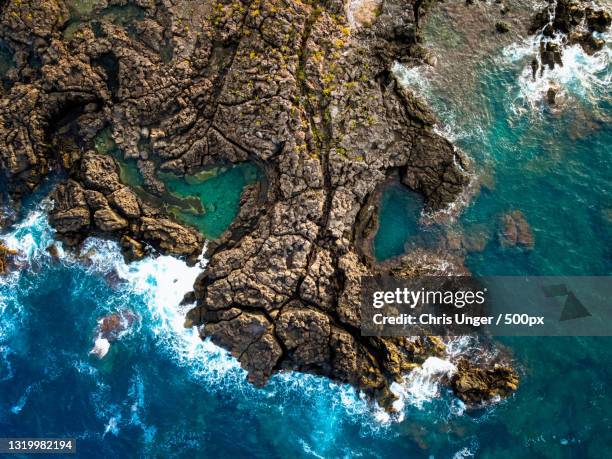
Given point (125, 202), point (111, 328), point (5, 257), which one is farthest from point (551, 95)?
point (5, 257)

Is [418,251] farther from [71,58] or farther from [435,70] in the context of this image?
[71,58]

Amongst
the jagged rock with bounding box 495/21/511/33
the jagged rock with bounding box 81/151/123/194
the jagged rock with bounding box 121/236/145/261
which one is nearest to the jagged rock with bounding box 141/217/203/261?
the jagged rock with bounding box 121/236/145/261

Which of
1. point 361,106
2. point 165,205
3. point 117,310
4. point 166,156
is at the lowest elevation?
point 117,310

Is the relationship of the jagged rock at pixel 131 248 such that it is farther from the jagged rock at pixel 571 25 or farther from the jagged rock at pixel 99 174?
the jagged rock at pixel 571 25

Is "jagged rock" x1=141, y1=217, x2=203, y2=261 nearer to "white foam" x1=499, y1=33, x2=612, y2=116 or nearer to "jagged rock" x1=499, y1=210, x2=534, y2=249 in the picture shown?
"jagged rock" x1=499, y1=210, x2=534, y2=249

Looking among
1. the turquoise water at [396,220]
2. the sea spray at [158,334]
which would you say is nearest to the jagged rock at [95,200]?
the sea spray at [158,334]

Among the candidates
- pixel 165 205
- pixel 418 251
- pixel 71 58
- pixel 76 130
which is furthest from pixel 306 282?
pixel 71 58

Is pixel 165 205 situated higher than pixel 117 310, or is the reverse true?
pixel 165 205

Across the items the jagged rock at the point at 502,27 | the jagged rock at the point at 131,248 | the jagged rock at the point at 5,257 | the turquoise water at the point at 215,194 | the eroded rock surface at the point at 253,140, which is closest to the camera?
the eroded rock surface at the point at 253,140
